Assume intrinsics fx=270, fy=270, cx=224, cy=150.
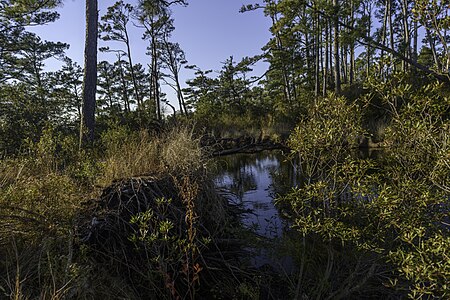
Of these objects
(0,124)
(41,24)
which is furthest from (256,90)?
(0,124)

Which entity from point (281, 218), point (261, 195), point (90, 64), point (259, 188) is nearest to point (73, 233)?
point (281, 218)

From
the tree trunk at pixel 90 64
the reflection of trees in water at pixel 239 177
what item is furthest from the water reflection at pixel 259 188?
the tree trunk at pixel 90 64

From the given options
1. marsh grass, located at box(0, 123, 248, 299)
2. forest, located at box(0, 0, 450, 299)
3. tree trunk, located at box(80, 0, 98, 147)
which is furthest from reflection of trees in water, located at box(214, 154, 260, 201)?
tree trunk, located at box(80, 0, 98, 147)

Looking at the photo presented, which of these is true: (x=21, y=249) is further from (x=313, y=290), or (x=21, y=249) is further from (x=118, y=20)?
(x=118, y=20)

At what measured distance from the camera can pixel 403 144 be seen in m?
1.98

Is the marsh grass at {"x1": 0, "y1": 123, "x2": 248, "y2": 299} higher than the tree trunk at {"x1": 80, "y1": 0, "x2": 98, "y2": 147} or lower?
lower

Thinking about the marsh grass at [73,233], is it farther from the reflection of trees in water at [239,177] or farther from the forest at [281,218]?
the reflection of trees in water at [239,177]

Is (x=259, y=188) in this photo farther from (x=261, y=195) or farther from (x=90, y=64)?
(x=90, y=64)

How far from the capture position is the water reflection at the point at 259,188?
3.60 m

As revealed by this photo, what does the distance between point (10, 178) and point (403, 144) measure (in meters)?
3.88

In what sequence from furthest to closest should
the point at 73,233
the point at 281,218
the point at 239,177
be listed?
the point at 239,177, the point at 281,218, the point at 73,233

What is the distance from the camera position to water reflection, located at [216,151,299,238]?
3.60 metres

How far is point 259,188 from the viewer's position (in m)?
5.67

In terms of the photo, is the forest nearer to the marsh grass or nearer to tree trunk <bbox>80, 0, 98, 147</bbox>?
the marsh grass
